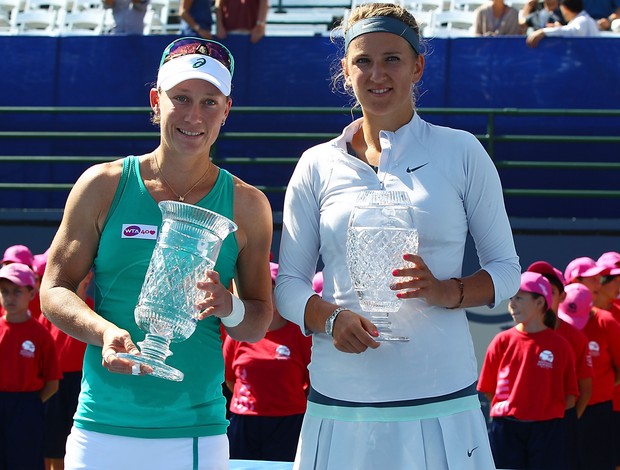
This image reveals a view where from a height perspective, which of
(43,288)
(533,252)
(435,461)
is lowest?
(435,461)

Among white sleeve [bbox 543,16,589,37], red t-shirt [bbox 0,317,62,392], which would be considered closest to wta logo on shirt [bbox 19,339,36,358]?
red t-shirt [bbox 0,317,62,392]

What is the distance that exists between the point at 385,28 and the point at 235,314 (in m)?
0.81

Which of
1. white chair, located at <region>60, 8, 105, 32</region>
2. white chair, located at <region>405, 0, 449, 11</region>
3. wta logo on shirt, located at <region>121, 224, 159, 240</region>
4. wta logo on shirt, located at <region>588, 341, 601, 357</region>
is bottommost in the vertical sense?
wta logo on shirt, located at <region>121, 224, 159, 240</region>

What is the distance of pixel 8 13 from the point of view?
13.4 m

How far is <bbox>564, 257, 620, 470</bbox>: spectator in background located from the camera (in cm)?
714

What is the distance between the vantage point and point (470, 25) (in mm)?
12141

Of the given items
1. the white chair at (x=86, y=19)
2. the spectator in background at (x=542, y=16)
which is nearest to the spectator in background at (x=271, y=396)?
the spectator in background at (x=542, y=16)

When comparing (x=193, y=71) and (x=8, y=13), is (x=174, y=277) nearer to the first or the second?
(x=193, y=71)

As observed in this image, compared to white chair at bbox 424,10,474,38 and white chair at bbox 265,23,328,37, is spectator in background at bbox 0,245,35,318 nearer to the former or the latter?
white chair at bbox 265,23,328,37

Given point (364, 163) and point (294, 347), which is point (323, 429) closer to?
point (364, 163)

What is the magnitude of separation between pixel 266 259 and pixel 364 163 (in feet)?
1.23

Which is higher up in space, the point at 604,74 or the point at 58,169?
the point at 604,74

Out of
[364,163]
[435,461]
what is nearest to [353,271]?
[364,163]

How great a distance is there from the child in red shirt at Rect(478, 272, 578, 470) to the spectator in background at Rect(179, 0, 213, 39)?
16.7 ft
